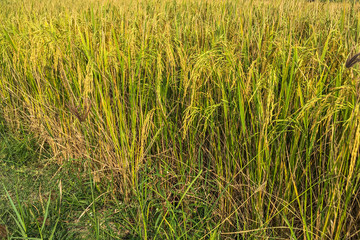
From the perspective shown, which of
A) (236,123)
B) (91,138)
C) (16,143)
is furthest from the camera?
(16,143)

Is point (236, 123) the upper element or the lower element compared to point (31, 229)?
upper

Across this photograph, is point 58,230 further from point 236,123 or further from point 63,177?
point 236,123

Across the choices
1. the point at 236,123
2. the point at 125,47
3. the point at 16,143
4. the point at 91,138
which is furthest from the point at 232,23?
the point at 16,143

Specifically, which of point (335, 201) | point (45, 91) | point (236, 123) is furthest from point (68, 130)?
point (335, 201)

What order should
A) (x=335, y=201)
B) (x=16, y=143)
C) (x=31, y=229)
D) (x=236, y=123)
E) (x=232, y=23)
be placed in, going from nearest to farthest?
(x=335, y=201)
(x=236, y=123)
(x=31, y=229)
(x=232, y=23)
(x=16, y=143)

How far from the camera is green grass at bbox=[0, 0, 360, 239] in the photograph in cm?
113

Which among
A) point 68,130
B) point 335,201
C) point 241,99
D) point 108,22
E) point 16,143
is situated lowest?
point 16,143

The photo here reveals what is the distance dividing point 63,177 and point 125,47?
856 mm

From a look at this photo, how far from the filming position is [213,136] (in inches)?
56.9

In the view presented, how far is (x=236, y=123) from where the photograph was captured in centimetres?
129

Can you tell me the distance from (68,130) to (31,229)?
0.74 m

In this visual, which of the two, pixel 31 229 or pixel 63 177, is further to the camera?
pixel 63 177

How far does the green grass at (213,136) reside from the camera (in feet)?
3.71

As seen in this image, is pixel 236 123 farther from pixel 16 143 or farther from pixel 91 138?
pixel 16 143
